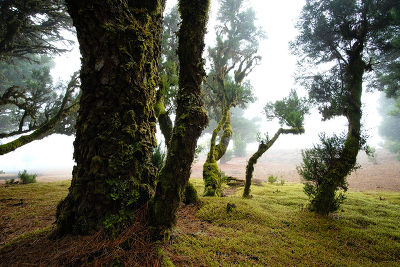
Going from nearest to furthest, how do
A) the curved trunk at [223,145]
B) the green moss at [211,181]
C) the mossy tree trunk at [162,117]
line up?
the mossy tree trunk at [162,117] < the green moss at [211,181] < the curved trunk at [223,145]

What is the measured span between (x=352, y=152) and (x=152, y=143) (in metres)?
4.62

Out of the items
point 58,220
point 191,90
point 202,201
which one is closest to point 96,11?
point 191,90

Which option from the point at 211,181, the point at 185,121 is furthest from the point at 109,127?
the point at 211,181

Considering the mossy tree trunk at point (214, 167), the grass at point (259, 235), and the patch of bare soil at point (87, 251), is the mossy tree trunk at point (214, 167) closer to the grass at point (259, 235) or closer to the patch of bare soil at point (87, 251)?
the grass at point (259, 235)

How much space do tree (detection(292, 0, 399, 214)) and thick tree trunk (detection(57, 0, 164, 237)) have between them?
13.2 feet

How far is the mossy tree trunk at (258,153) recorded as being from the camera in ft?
17.2

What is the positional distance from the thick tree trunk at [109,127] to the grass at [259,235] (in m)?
0.53

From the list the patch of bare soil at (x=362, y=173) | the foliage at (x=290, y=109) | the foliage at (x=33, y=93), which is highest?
the foliage at (x=33, y=93)

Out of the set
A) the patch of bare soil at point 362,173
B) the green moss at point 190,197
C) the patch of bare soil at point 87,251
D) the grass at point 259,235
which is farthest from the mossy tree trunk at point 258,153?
the patch of bare soil at point 87,251

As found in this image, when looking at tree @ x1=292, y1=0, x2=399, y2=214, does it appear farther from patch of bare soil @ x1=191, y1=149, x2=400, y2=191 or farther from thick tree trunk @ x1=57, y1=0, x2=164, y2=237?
thick tree trunk @ x1=57, y1=0, x2=164, y2=237

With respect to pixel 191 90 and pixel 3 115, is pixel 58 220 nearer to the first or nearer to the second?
pixel 191 90

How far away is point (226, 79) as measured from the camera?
912 centimetres

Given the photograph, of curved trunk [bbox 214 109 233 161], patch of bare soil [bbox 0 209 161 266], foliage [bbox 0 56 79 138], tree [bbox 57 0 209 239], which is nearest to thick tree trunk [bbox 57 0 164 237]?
tree [bbox 57 0 209 239]

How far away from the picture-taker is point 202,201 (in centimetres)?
364
